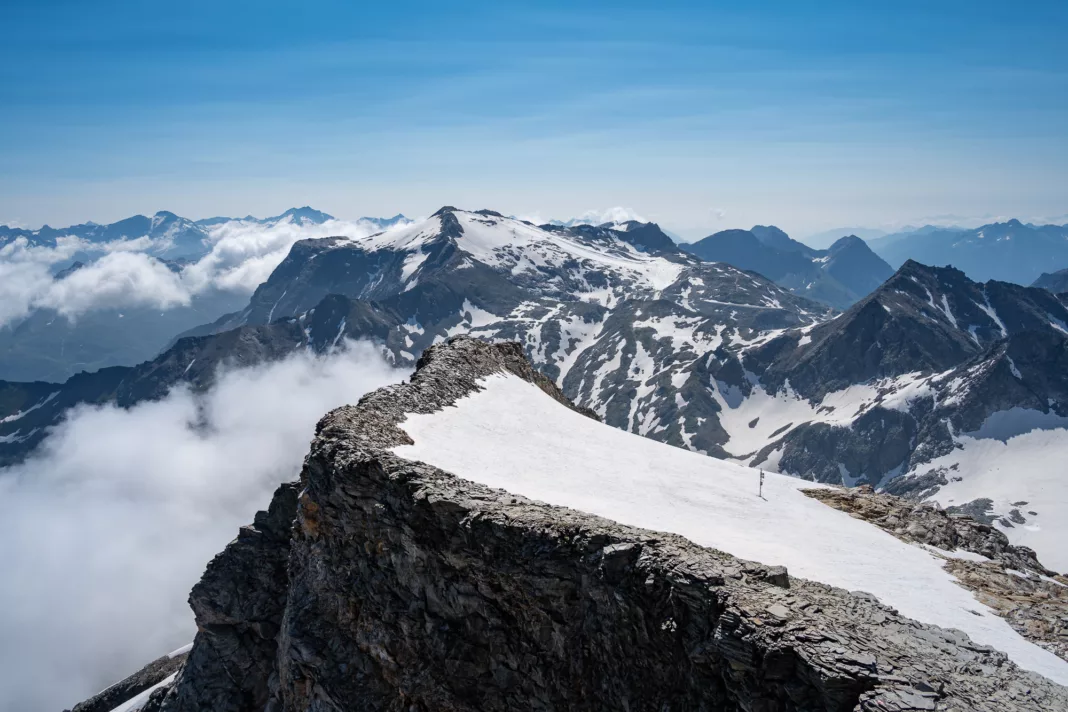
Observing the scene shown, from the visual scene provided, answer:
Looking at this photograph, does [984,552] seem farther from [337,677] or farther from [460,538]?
[337,677]

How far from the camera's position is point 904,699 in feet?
47.3

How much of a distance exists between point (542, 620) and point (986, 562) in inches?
854

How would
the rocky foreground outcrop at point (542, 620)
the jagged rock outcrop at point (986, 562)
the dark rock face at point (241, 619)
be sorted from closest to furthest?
the rocky foreground outcrop at point (542, 620) < the jagged rock outcrop at point (986, 562) < the dark rock face at point (241, 619)

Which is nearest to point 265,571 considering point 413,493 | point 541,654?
point 413,493

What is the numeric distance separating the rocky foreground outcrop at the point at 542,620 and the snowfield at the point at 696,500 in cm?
195

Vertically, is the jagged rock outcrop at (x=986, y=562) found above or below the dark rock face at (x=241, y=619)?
above

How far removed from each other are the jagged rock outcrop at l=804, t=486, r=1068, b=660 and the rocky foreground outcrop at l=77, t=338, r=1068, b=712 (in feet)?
17.3

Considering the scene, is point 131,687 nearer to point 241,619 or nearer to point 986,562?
point 241,619

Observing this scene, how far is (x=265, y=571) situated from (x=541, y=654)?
100 ft

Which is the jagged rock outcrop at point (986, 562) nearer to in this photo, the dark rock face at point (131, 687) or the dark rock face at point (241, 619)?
the dark rock face at point (241, 619)

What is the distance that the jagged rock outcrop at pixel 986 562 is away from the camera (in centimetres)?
2172

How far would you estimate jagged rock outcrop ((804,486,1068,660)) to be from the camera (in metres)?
21.7

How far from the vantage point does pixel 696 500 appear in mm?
31047

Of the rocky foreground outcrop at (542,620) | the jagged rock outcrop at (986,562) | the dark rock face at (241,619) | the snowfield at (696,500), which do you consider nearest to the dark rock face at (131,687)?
the dark rock face at (241,619)
